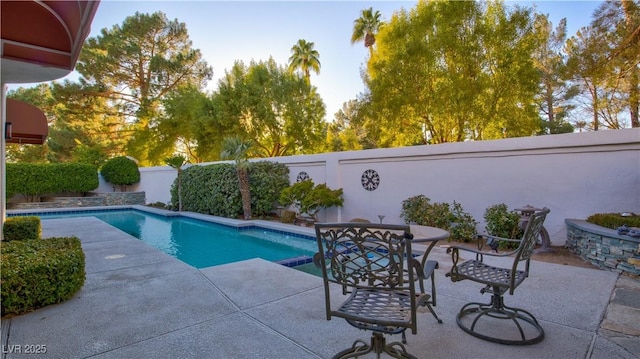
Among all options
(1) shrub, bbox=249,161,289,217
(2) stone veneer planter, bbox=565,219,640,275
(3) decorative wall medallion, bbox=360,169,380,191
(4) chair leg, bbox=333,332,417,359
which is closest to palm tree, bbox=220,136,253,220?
(1) shrub, bbox=249,161,289,217

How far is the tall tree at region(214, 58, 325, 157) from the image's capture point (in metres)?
19.4

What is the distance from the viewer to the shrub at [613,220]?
15.6ft

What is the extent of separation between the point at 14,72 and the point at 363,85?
13905mm

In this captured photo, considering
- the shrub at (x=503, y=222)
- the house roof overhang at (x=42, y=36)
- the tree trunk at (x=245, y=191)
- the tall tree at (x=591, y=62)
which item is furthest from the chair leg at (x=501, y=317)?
the tree trunk at (x=245, y=191)

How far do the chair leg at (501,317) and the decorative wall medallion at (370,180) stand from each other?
19.4 ft

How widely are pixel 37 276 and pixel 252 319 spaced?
2440 mm

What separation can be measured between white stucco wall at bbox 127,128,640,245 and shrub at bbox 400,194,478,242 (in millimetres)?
240

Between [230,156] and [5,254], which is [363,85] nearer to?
[230,156]

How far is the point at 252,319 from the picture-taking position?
3.26 meters

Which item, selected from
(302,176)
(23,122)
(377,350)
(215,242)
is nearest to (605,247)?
(377,350)

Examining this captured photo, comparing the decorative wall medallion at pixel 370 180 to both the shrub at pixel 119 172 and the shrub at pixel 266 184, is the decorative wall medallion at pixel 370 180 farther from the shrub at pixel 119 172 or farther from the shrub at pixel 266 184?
the shrub at pixel 119 172

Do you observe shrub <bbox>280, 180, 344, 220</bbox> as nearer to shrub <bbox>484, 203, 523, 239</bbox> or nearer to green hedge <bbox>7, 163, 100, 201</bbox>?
shrub <bbox>484, 203, 523, 239</bbox>

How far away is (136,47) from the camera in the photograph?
69.2 ft

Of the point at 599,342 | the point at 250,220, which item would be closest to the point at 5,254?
the point at 599,342
